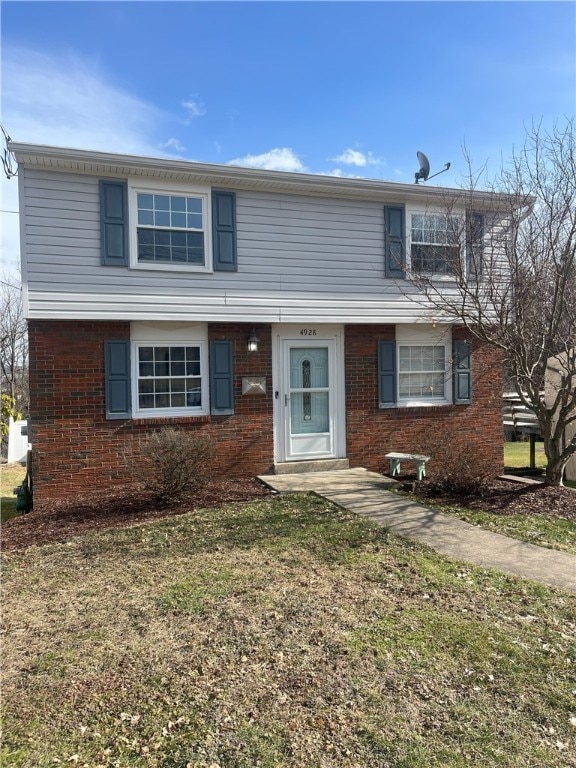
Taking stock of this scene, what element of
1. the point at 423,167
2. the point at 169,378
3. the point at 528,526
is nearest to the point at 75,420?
the point at 169,378

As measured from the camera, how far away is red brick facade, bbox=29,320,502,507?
805cm

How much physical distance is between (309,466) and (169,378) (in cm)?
280

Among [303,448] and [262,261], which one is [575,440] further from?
[262,261]

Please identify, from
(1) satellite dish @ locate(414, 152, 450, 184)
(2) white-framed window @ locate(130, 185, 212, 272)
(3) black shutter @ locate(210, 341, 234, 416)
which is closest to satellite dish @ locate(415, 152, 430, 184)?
(1) satellite dish @ locate(414, 152, 450, 184)

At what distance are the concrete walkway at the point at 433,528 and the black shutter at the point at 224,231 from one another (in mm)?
3534

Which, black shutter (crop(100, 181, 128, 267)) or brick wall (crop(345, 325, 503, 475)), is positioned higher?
black shutter (crop(100, 181, 128, 267))

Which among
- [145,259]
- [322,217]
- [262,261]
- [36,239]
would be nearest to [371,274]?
[322,217]

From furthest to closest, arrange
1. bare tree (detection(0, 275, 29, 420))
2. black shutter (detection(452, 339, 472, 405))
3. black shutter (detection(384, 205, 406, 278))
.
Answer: bare tree (detection(0, 275, 29, 420)) → black shutter (detection(452, 339, 472, 405)) → black shutter (detection(384, 205, 406, 278))

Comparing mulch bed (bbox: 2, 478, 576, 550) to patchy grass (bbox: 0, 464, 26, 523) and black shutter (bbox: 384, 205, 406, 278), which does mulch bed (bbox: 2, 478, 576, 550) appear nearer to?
patchy grass (bbox: 0, 464, 26, 523)

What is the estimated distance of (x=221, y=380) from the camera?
29.5 ft

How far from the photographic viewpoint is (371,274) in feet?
31.8

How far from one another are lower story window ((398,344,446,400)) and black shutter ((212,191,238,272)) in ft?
11.8

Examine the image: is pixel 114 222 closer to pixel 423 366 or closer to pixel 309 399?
pixel 309 399

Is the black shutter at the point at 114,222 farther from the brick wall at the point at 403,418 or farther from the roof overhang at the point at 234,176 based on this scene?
the brick wall at the point at 403,418
